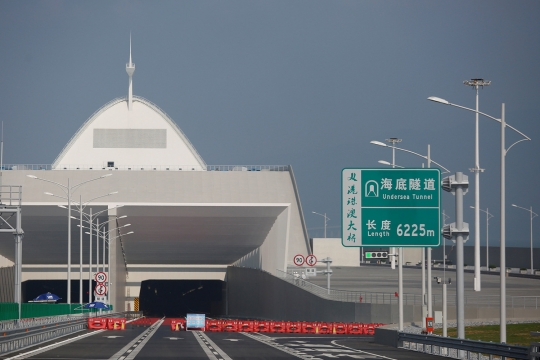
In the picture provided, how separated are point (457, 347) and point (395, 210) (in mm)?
6723

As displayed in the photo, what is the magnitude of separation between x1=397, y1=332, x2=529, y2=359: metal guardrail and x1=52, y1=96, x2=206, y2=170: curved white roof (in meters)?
85.4

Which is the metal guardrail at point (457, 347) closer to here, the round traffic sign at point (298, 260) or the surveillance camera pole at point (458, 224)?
the surveillance camera pole at point (458, 224)

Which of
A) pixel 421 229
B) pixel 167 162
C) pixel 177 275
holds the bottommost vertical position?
pixel 177 275

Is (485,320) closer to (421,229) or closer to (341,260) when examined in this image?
A: (421,229)

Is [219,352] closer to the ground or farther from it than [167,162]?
closer to the ground

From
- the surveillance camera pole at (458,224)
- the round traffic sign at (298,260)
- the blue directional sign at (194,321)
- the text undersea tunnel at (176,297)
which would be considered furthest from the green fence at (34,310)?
the text undersea tunnel at (176,297)

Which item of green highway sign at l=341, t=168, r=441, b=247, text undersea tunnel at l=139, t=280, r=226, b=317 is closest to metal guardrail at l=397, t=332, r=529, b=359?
green highway sign at l=341, t=168, r=441, b=247

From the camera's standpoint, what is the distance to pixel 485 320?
171ft

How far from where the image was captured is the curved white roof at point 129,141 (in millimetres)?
118625

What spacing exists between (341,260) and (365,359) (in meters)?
104

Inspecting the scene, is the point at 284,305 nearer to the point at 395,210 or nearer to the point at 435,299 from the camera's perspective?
the point at 435,299

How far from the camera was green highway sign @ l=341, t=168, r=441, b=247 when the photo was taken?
31.5 m

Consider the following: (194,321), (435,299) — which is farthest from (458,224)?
(194,321)

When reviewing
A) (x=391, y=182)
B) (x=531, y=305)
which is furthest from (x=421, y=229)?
(x=531, y=305)
